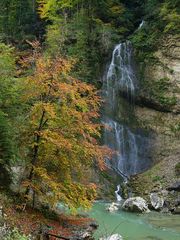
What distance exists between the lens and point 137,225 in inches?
818

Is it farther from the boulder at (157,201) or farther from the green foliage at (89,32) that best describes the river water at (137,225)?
the green foliage at (89,32)

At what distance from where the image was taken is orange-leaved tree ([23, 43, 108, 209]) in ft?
53.1

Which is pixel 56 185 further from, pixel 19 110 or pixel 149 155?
pixel 149 155

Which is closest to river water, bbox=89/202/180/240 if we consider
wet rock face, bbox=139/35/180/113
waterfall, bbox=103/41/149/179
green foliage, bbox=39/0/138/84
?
waterfall, bbox=103/41/149/179

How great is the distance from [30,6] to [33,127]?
35468 millimetres

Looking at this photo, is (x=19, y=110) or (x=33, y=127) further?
(x=19, y=110)

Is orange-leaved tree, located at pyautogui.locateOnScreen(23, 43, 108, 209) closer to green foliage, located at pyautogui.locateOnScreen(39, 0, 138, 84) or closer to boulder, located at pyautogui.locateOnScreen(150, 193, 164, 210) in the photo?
boulder, located at pyautogui.locateOnScreen(150, 193, 164, 210)

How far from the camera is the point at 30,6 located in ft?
162

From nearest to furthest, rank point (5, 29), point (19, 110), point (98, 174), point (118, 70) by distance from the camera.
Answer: point (19, 110), point (98, 174), point (118, 70), point (5, 29)

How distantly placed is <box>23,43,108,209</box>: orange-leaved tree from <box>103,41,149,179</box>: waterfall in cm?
1466

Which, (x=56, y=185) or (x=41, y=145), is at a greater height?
(x=41, y=145)

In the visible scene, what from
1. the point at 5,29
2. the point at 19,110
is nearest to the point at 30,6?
the point at 5,29

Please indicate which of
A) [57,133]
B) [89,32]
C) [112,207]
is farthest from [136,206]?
[89,32]

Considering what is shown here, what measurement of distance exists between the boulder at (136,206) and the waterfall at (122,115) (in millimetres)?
6807
